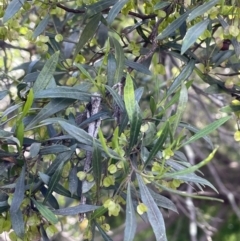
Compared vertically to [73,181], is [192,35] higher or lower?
higher

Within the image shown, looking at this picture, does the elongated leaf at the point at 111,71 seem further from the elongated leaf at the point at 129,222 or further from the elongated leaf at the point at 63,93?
the elongated leaf at the point at 129,222

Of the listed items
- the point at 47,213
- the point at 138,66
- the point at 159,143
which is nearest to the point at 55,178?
the point at 47,213

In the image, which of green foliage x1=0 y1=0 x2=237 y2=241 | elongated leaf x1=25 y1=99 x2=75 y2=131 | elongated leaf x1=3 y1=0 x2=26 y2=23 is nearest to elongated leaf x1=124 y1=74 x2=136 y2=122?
green foliage x1=0 y1=0 x2=237 y2=241

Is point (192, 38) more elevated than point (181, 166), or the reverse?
point (192, 38)

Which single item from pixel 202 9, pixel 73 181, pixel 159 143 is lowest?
pixel 73 181

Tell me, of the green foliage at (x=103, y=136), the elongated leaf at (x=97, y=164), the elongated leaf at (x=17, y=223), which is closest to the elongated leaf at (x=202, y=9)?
the green foliage at (x=103, y=136)

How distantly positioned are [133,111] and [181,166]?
4.6 inches

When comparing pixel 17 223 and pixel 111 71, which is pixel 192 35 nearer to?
pixel 111 71

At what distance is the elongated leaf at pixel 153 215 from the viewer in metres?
0.63

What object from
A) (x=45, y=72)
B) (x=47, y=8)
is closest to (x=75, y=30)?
(x=47, y=8)

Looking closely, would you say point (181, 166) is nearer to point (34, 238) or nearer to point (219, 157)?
point (34, 238)

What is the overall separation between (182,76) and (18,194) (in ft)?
0.97

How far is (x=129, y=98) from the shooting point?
62 cm

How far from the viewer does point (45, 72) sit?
2.31 ft
